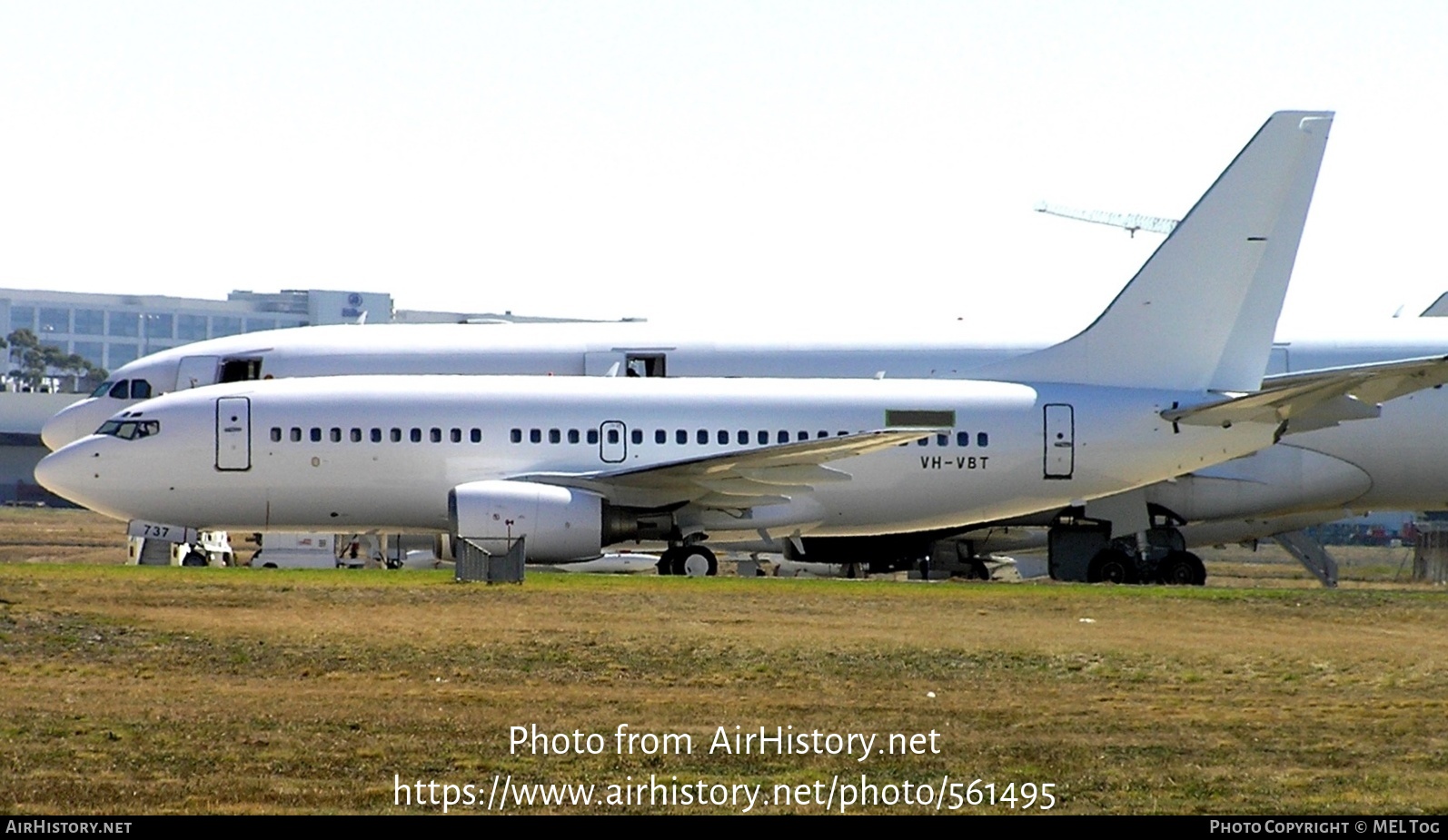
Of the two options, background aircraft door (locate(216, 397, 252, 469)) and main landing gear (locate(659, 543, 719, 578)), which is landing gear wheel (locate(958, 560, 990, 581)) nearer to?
main landing gear (locate(659, 543, 719, 578))

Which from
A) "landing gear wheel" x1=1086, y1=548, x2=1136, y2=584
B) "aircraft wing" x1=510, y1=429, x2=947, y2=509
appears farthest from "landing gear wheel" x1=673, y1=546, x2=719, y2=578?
"landing gear wheel" x1=1086, y1=548, x2=1136, y2=584

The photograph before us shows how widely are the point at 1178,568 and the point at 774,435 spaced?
Result: 8865mm

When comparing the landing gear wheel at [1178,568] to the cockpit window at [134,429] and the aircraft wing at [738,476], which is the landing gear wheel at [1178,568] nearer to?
the aircraft wing at [738,476]

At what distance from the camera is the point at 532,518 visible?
106 feet

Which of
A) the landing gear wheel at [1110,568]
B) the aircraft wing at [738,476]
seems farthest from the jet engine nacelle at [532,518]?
the landing gear wheel at [1110,568]

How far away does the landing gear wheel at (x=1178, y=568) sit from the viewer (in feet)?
126

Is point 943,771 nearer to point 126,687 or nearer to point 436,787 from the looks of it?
point 436,787

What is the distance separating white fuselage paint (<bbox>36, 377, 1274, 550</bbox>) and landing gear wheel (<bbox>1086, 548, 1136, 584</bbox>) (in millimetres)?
2485

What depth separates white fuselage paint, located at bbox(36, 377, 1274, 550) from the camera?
33.8 m

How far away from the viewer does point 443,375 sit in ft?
122

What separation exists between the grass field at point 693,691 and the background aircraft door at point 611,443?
7.42m

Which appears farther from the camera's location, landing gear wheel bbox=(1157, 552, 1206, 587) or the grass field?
landing gear wheel bbox=(1157, 552, 1206, 587)

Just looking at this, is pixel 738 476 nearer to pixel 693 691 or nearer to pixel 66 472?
pixel 66 472

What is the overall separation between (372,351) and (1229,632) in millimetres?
20329
